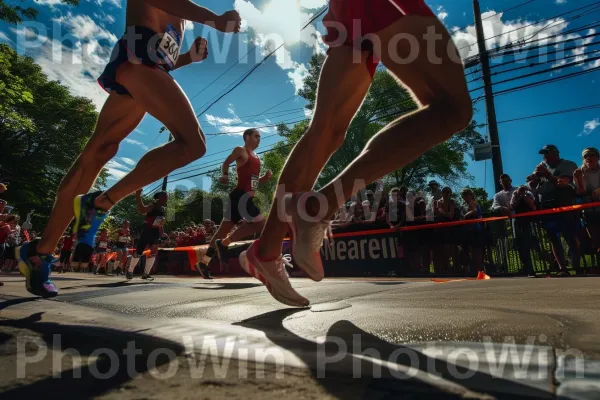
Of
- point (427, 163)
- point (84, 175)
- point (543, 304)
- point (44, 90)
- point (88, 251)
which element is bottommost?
point (543, 304)

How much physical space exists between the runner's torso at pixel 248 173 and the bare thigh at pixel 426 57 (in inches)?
167

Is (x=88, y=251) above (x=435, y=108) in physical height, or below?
below

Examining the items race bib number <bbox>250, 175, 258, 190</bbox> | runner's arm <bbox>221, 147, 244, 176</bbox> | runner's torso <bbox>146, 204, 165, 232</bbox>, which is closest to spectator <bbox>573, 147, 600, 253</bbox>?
race bib number <bbox>250, 175, 258, 190</bbox>

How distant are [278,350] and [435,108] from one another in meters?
1.03

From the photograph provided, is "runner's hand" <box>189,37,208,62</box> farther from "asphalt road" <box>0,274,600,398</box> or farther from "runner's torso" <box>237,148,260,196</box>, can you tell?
"runner's torso" <box>237,148,260,196</box>

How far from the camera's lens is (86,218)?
212cm

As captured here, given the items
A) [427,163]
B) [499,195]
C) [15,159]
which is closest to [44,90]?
[15,159]

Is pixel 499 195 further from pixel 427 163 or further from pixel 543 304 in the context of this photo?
pixel 427 163

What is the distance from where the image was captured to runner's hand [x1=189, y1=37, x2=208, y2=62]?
2.56 metres

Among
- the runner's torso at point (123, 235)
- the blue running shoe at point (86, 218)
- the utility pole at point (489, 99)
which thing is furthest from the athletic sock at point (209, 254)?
the utility pole at point (489, 99)

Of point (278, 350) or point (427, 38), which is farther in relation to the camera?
point (427, 38)

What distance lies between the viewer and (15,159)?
24.6 m

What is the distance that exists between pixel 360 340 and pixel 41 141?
1209 inches

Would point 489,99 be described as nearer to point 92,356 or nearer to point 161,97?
point 161,97
